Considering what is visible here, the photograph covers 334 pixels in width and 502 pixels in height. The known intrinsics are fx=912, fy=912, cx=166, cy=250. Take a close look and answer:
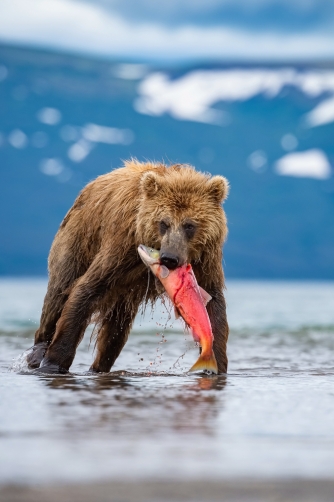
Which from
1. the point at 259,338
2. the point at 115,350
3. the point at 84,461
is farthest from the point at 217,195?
the point at 259,338

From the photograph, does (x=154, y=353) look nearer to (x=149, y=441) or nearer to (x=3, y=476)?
(x=149, y=441)

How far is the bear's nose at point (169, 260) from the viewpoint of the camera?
6.70 m

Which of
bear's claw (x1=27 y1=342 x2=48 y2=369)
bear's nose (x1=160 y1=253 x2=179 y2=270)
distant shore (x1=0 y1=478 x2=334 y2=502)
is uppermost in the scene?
bear's nose (x1=160 y1=253 x2=179 y2=270)

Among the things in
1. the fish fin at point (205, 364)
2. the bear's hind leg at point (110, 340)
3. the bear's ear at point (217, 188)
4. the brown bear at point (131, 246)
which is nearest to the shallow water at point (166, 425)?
the fish fin at point (205, 364)

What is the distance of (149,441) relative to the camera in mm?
4145

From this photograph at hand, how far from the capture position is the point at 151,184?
283 inches

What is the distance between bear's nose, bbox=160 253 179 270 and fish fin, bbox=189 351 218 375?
0.71 metres

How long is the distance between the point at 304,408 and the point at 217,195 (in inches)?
95.2

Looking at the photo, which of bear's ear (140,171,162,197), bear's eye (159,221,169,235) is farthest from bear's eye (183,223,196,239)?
bear's ear (140,171,162,197)

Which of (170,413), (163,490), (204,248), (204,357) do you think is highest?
(204,248)

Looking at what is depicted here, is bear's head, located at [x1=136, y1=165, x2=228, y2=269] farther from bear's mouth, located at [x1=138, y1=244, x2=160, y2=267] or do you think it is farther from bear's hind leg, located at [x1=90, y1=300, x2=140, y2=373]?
bear's hind leg, located at [x1=90, y1=300, x2=140, y2=373]

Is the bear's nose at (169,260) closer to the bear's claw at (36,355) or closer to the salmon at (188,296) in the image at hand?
the salmon at (188,296)

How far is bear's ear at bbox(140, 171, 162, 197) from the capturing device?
7.17 meters

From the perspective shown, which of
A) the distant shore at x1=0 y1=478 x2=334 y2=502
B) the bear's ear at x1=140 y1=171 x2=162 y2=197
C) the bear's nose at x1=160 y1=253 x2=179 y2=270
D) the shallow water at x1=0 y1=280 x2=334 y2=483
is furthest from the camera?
the bear's ear at x1=140 y1=171 x2=162 y2=197
